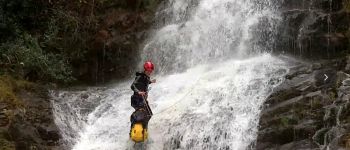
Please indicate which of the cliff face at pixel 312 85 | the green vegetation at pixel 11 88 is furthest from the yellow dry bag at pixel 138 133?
the green vegetation at pixel 11 88

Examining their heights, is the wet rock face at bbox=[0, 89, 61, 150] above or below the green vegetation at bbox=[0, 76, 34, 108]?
below

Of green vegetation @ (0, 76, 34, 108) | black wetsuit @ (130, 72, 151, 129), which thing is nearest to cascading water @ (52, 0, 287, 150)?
black wetsuit @ (130, 72, 151, 129)

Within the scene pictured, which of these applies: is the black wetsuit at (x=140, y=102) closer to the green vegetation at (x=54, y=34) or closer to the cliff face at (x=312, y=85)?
the cliff face at (x=312, y=85)

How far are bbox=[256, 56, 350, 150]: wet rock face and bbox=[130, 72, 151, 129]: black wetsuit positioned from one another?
2.06 m

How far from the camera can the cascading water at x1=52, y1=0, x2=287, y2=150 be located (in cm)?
1013

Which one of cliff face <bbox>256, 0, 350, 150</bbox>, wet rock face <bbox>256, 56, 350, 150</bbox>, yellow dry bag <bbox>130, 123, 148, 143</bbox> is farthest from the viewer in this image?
yellow dry bag <bbox>130, 123, 148, 143</bbox>

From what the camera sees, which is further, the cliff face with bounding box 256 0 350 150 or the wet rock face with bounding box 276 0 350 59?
the wet rock face with bounding box 276 0 350 59

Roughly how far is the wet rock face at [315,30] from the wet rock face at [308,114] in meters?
1.71

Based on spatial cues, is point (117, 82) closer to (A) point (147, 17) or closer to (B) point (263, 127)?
(A) point (147, 17)

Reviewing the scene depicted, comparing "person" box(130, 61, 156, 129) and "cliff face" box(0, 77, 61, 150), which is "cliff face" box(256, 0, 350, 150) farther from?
"cliff face" box(0, 77, 61, 150)

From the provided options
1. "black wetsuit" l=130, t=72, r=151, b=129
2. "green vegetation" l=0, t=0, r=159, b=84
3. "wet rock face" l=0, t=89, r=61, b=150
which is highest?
"green vegetation" l=0, t=0, r=159, b=84

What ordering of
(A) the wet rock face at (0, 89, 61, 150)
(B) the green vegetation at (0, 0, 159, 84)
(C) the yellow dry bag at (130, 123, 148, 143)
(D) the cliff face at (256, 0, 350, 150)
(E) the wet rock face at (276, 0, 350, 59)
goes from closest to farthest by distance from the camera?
(D) the cliff face at (256, 0, 350, 150) → (C) the yellow dry bag at (130, 123, 148, 143) → (A) the wet rock face at (0, 89, 61, 150) → (E) the wet rock face at (276, 0, 350, 59) → (B) the green vegetation at (0, 0, 159, 84)

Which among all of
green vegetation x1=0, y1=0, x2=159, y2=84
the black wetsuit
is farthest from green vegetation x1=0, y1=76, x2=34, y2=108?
the black wetsuit

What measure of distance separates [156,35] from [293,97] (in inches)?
218
